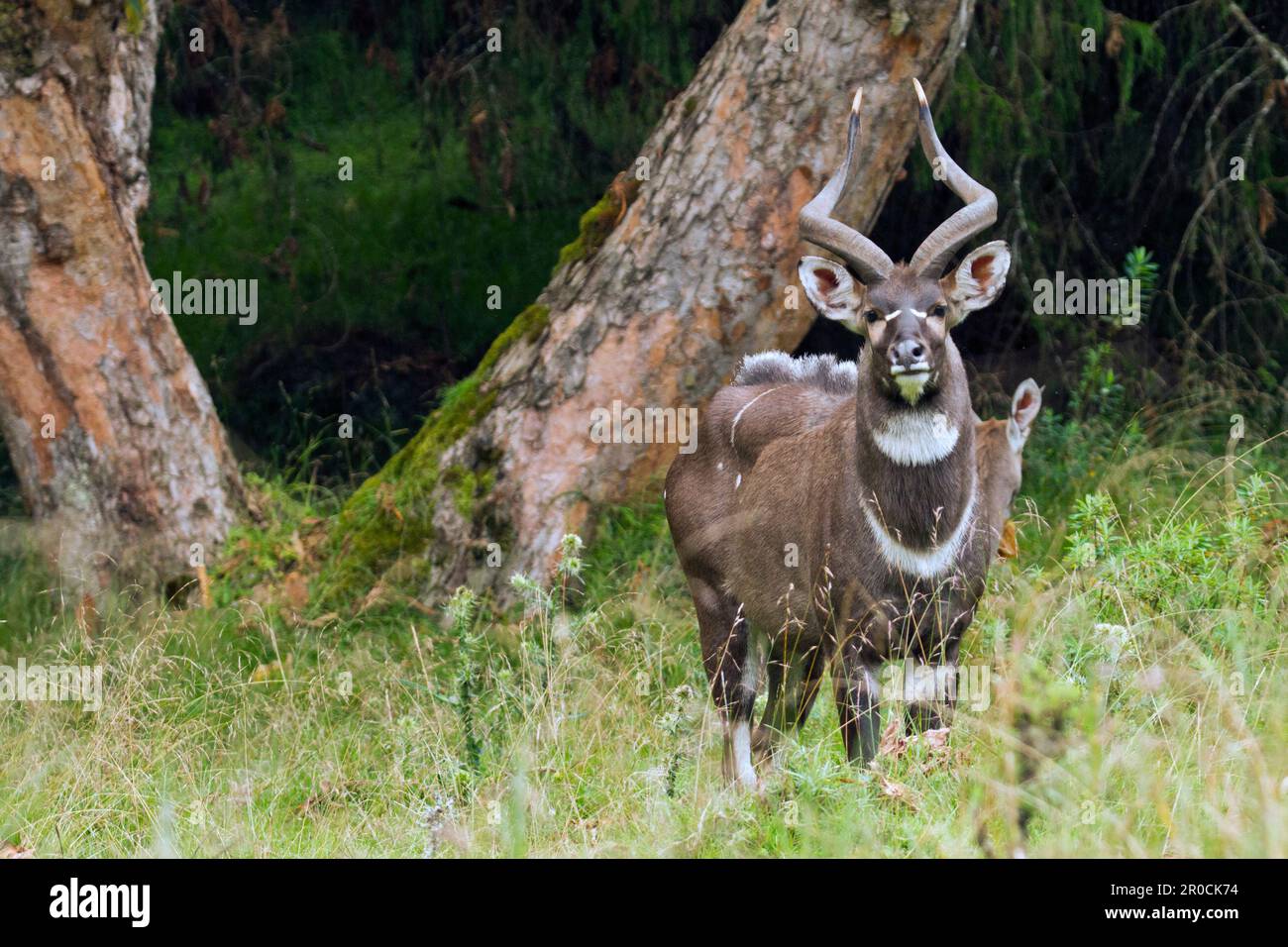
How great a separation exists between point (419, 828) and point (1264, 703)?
2.47 m

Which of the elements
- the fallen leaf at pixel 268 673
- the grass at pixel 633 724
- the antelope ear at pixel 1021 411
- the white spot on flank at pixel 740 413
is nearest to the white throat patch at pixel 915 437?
the grass at pixel 633 724

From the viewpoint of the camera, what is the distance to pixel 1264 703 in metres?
4.88

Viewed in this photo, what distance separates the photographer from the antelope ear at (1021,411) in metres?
6.99

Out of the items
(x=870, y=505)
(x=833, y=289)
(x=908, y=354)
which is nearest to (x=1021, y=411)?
(x=833, y=289)

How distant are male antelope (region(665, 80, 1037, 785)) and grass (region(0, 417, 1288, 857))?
0.24 m

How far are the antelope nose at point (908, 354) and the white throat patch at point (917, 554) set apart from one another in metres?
0.52

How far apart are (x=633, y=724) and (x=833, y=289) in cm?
157

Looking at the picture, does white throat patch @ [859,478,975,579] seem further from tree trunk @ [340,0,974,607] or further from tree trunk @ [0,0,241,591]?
tree trunk @ [0,0,241,591]

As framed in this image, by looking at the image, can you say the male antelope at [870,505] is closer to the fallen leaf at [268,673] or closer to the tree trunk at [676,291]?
the tree trunk at [676,291]

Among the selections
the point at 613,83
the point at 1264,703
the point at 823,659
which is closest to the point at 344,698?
the point at 823,659

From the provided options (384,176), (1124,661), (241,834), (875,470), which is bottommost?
(241,834)

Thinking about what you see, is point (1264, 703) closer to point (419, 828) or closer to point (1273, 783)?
point (1273, 783)

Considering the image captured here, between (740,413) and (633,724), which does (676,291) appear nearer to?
(740,413)

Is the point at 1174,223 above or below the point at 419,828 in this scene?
above
